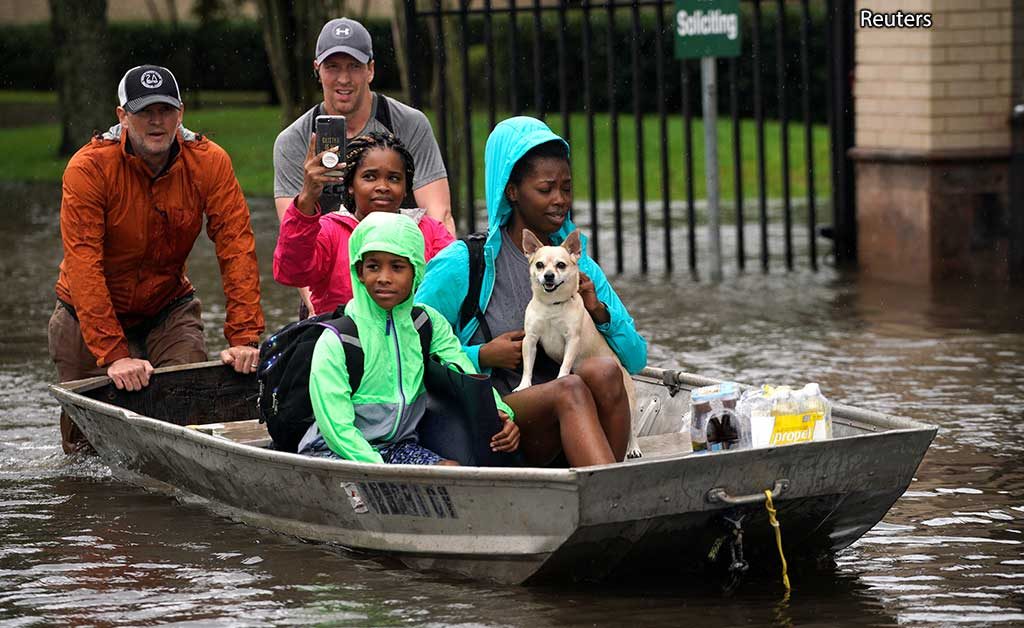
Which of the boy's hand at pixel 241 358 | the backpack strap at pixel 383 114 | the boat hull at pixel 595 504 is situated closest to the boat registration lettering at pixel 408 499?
the boat hull at pixel 595 504

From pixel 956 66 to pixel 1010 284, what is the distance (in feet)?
6.17

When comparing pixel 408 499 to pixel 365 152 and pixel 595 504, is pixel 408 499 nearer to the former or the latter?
pixel 595 504

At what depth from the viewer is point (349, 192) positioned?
332 inches

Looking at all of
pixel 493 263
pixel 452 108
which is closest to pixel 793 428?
pixel 493 263

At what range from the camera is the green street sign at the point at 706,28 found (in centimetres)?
1583

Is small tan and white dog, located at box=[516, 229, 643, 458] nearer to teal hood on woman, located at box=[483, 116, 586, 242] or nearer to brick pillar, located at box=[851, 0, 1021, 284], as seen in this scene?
teal hood on woman, located at box=[483, 116, 586, 242]

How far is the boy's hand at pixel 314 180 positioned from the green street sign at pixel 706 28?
8259mm

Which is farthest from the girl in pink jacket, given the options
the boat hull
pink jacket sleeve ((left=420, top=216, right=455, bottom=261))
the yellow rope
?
the yellow rope

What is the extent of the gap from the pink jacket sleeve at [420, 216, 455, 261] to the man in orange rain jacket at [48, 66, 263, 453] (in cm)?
116

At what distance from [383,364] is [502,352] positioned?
1.78ft

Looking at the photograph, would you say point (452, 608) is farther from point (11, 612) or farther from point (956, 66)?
point (956, 66)

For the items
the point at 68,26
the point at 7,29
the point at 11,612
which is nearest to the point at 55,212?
the point at 68,26

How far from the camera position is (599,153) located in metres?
29.8

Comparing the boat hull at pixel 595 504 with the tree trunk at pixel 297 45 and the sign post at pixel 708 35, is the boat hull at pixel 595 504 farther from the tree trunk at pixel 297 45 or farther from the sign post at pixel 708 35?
the tree trunk at pixel 297 45
